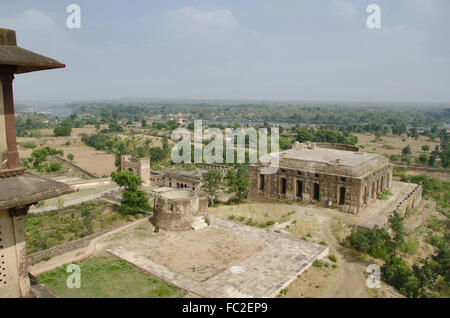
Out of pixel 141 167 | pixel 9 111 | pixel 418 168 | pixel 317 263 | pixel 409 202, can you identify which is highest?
pixel 9 111

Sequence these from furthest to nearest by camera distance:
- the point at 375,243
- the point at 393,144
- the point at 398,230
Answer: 1. the point at 393,144
2. the point at 398,230
3. the point at 375,243

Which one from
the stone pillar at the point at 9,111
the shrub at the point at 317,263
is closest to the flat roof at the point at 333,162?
the shrub at the point at 317,263

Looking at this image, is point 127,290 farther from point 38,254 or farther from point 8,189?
point 8,189

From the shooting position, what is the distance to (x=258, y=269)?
1798cm

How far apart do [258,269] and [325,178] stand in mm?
13623

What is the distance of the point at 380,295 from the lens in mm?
16250

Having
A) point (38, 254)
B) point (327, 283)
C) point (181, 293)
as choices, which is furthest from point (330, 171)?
point (38, 254)

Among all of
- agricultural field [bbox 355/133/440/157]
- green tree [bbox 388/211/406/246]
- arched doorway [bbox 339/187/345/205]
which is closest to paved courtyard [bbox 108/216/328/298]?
green tree [bbox 388/211/406/246]

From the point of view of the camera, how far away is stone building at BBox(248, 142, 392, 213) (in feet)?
90.6

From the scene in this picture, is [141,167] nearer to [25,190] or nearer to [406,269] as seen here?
[406,269]

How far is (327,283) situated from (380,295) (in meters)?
2.49

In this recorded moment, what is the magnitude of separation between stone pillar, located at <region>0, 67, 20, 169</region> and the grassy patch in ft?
32.2

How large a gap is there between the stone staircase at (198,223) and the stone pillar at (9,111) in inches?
658

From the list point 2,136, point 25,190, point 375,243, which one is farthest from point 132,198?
point 25,190
